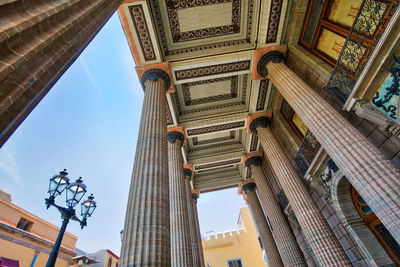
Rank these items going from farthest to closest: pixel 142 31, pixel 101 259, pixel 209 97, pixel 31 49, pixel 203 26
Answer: pixel 101 259, pixel 209 97, pixel 203 26, pixel 142 31, pixel 31 49

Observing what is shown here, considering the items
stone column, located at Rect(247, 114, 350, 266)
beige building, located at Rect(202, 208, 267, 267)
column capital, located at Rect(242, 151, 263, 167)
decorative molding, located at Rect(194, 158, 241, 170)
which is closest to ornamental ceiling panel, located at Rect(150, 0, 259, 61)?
stone column, located at Rect(247, 114, 350, 266)

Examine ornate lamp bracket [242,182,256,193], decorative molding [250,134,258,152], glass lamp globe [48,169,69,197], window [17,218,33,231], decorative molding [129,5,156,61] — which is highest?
decorative molding [129,5,156,61]

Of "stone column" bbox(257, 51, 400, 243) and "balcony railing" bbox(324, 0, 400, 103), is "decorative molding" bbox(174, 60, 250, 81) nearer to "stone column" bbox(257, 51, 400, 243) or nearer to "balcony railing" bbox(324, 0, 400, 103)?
"stone column" bbox(257, 51, 400, 243)

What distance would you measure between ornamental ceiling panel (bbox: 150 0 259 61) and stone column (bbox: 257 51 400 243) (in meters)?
3.39

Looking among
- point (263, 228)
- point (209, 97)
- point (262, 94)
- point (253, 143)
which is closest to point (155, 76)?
point (209, 97)

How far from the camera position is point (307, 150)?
6.25 metres

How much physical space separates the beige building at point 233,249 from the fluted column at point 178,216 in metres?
12.6

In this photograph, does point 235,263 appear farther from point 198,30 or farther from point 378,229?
point 198,30

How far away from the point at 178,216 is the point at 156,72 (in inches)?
185

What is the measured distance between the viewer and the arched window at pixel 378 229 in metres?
4.31

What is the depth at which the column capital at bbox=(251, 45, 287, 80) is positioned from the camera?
7090 mm

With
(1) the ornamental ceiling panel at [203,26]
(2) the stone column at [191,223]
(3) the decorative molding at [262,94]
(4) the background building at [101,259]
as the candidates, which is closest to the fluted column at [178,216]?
(2) the stone column at [191,223]

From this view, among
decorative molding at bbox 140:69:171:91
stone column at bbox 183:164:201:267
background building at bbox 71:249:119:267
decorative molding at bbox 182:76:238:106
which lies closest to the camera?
decorative molding at bbox 140:69:171:91

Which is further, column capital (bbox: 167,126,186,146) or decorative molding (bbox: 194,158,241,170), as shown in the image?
decorative molding (bbox: 194,158,241,170)
